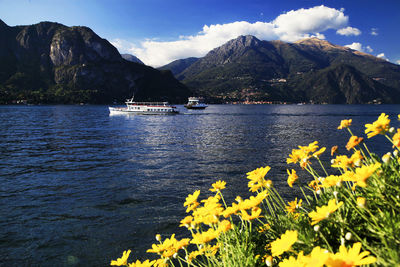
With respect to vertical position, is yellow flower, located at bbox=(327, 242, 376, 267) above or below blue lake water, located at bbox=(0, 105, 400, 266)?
above

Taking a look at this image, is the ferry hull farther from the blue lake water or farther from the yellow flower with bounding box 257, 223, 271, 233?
the yellow flower with bounding box 257, 223, 271, 233

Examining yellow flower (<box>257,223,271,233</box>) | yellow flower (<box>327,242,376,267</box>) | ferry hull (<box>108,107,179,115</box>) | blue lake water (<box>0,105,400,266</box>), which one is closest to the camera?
yellow flower (<box>327,242,376,267</box>)

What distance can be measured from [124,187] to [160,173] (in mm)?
2549

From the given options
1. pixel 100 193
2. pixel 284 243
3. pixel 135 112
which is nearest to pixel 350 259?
pixel 284 243

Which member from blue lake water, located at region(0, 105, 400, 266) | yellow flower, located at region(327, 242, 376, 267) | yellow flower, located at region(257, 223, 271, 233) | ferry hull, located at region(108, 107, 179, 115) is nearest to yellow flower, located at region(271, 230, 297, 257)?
yellow flower, located at region(327, 242, 376, 267)

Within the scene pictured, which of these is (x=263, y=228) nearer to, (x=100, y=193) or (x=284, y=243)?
(x=284, y=243)

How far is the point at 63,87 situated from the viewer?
7126 inches

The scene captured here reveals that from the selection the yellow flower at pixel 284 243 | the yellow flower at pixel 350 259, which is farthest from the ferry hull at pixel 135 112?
the yellow flower at pixel 350 259

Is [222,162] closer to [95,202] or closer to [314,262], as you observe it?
[95,202]

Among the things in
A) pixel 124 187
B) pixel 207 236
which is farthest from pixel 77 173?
pixel 207 236

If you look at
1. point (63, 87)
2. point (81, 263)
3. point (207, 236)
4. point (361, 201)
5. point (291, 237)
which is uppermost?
point (63, 87)

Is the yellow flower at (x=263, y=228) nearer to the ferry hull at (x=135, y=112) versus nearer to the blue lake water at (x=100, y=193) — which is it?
the blue lake water at (x=100, y=193)

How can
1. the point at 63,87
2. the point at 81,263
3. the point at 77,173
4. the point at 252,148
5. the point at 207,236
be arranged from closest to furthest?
the point at 207,236, the point at 81,263, the point at 77,173, the point at 252,148, the point at 63,87

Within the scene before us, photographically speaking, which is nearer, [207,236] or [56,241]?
[207,236]
